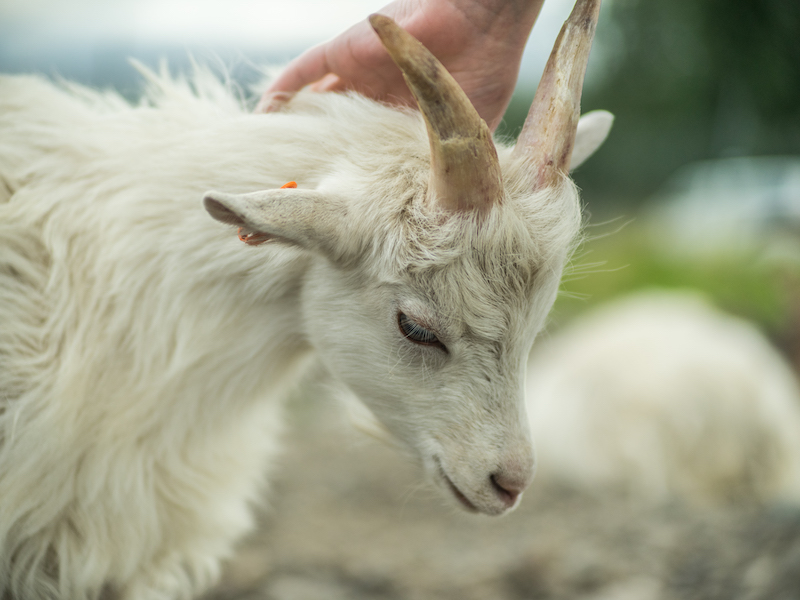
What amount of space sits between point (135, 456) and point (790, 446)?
17.3 ft

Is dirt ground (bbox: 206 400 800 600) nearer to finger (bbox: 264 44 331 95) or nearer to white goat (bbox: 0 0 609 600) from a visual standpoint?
white goat (bbox: 0 0 609 600)

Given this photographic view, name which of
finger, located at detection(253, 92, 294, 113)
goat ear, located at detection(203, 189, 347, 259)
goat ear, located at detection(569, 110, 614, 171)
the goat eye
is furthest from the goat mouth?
finger, located at detection(253, 92, 294, 113)

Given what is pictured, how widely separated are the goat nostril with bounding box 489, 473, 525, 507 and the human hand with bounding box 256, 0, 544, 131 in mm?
1258

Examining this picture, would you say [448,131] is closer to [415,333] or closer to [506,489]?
[415,333]

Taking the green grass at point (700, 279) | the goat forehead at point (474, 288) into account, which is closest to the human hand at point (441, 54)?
the goat forehead at point (474, 288)

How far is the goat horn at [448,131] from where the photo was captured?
1.59m

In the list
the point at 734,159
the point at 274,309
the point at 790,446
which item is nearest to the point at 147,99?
the point at 274,309

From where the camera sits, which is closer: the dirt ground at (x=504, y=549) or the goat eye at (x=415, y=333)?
the goat eye at (x=415, y=333)

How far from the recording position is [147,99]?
254cm

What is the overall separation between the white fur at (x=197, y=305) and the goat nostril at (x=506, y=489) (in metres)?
0.02

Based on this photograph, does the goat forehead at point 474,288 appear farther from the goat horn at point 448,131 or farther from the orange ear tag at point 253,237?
the orange ear tag at point 253,237

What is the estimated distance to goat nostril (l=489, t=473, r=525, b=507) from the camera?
1.98m

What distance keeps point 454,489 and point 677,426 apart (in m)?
3.78

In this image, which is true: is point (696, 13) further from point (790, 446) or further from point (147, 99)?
point (147, 99)
